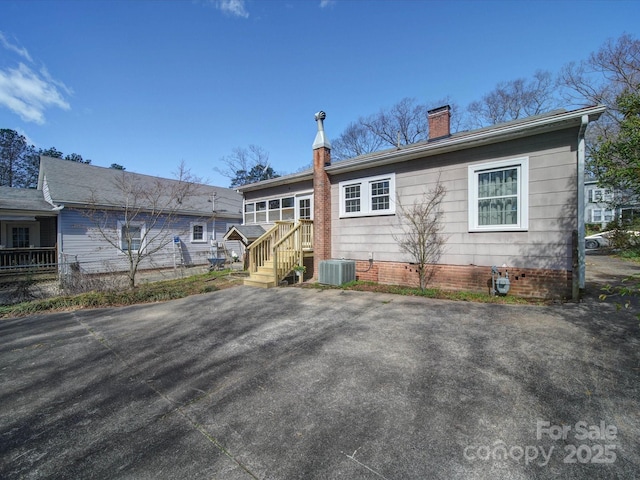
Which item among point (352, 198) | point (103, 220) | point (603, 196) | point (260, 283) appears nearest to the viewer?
point (260, 283)

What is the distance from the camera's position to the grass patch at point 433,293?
659 cm

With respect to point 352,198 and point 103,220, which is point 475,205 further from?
point 103,220

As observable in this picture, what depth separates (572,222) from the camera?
624 centimetres

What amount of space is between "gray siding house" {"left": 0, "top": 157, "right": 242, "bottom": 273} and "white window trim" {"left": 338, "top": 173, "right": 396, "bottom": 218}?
7076mm

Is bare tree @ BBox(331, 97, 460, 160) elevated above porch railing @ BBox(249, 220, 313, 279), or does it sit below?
above

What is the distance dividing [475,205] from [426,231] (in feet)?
4.73

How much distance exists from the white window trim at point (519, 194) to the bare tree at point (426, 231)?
29.7 inches

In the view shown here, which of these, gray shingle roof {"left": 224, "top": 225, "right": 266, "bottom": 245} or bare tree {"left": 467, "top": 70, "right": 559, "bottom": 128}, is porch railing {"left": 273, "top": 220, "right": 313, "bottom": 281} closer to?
gray shingle roof {"left": 224, "top": 225, "right": 266, "bottom": 245}

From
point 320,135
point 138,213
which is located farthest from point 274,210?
point 138,213

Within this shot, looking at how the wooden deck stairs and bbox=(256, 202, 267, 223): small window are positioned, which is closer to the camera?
the wooden deck stairs

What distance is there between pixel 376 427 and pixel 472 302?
5142 millimetres

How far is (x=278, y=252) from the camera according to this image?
9820mm

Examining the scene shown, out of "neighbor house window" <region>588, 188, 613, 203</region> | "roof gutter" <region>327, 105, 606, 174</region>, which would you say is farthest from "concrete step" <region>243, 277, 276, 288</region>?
"neighbor house window" <region>588, 188, 613, 203</region>

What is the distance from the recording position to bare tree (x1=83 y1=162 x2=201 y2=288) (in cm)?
1403
